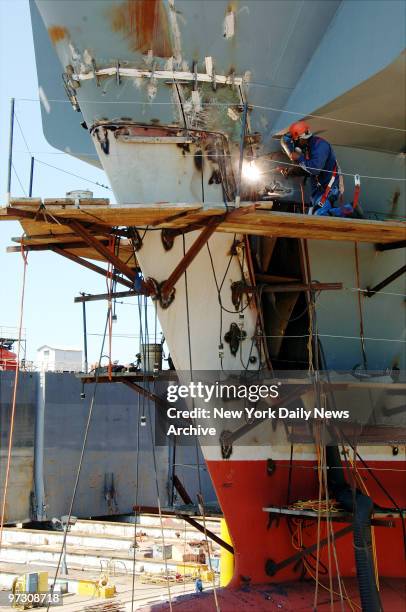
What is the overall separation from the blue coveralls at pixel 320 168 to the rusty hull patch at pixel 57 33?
3403mm

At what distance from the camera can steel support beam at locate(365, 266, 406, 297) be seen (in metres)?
11.6

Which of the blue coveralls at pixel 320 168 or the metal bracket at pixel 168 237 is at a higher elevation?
the blue coveralls at pixel 320 168

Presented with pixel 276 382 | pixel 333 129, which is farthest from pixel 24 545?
pixel 333 129

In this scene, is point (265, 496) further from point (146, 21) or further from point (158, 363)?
point (146, 21)

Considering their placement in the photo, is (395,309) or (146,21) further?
(395,309)

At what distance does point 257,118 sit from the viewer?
11.8m

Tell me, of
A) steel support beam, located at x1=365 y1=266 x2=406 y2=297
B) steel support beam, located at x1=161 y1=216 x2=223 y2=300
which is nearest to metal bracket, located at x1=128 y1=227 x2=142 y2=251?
steel support beam, located at x1=161 y1=216 x2=223 y2=300

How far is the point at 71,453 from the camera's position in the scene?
24828 mm

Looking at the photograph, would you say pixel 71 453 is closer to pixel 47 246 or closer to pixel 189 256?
pixel 47 246

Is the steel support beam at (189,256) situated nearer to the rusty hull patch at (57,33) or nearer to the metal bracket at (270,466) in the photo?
the metal bracket at (270,466)

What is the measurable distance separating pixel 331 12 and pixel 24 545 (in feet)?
46.8

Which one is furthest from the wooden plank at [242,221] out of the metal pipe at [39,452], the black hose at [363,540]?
the metal pipe at [39,452]

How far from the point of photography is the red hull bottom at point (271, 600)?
9.91 meters

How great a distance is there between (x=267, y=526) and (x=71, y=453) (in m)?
15.1
